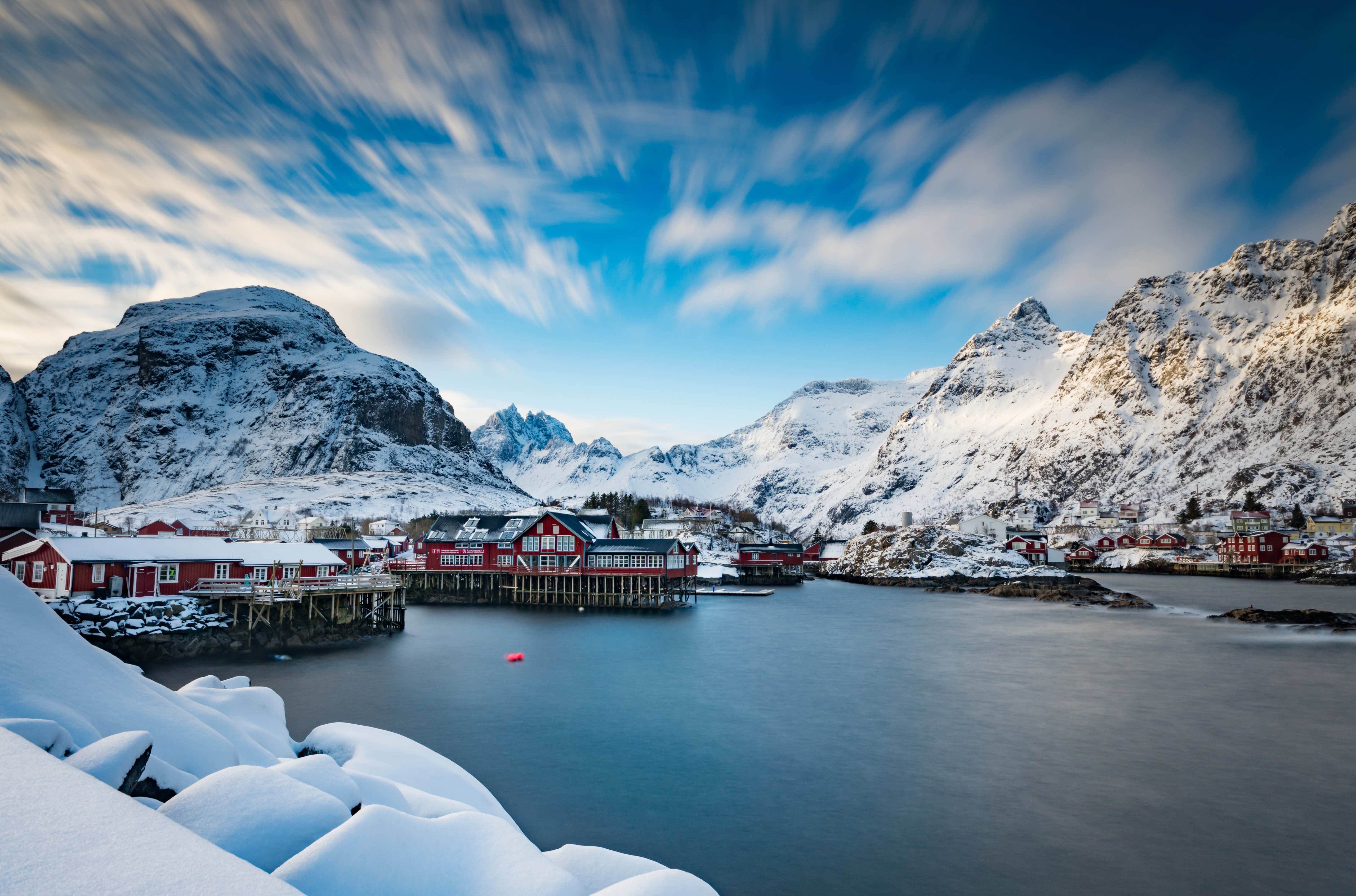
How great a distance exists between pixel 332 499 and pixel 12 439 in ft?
333

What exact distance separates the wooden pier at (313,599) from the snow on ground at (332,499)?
83.3 meters

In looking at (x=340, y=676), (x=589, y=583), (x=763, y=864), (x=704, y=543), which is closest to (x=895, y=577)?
(x=704, y=543)

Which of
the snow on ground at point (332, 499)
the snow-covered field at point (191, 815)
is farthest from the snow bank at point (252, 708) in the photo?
the snow on ground at point (332, 499)

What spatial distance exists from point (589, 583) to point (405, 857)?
63.6 m

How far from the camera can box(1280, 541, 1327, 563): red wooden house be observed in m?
91.5

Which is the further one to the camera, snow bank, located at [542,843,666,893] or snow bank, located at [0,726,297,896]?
snow bank, located at [542,843,666,893]

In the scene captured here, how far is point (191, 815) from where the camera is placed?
507 cm

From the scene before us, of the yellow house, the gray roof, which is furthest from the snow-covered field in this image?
the yellow house

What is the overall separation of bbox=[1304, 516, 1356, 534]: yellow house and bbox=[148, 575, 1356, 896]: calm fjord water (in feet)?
269

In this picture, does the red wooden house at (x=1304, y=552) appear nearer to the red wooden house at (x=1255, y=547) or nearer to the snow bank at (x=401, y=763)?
the red wooden house at (x=1255, y=547)

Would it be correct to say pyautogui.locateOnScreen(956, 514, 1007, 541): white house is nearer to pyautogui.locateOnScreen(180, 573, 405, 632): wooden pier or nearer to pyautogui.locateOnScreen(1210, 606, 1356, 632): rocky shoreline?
pyautogui.locateOnScreen(1210, 606, 1356, 632): rocky shoreline

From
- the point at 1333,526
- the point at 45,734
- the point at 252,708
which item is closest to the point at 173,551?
the point at 252,708

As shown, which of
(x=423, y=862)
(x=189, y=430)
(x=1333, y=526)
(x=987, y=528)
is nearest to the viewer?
(x=423, y=862)

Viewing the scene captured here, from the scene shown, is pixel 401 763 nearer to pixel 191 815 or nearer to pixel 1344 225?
pixel 191 815
